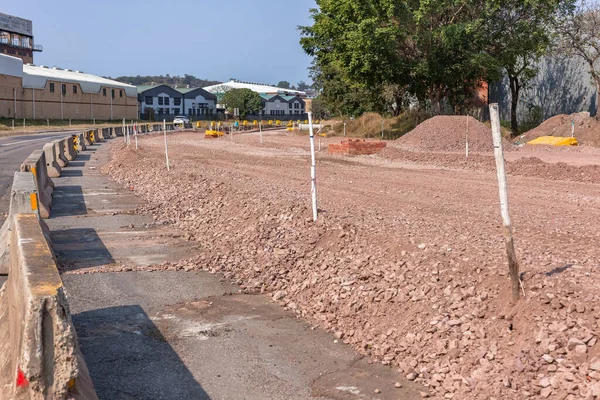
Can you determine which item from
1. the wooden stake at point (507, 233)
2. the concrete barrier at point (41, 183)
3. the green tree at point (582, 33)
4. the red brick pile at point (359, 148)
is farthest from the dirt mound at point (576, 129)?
the wooden stake at point (507, 233)

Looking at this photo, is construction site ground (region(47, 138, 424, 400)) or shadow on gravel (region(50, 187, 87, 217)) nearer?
construction site ground (region(47, 138, 424, 400))

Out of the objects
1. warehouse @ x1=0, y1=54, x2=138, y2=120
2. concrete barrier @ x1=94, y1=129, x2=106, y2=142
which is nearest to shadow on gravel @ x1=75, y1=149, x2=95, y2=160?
Answer: concrete barrier @ x1=94, y1=129, x2=106, y2=142

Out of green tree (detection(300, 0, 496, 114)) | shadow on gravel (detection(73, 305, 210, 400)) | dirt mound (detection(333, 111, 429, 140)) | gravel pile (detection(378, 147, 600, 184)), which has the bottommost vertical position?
shadow on gravel (detection(73, 305, 210, 400))

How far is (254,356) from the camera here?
7.38m

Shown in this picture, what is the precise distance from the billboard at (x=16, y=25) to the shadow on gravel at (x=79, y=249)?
411 ft

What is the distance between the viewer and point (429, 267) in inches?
324

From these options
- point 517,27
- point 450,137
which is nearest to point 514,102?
point 517,27

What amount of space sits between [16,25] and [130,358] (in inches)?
5322

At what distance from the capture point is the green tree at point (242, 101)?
130 metres

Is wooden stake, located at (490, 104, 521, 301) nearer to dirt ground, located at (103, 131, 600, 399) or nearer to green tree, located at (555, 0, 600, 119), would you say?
dirt ground, located at (103, 131, 600, 399)

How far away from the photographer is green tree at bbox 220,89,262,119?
428 feet

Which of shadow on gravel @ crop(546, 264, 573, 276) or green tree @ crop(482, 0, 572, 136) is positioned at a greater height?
green tree @ crop(482, 0, 572, 136)

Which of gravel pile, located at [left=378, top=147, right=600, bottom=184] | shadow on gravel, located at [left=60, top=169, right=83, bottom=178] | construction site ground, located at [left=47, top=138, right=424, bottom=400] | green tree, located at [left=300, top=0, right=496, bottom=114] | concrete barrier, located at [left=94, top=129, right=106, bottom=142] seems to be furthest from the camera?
concrete barrier, located at [left=94, top=129, right=106, bottom=142]

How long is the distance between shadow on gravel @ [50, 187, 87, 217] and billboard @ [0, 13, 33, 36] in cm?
11823
